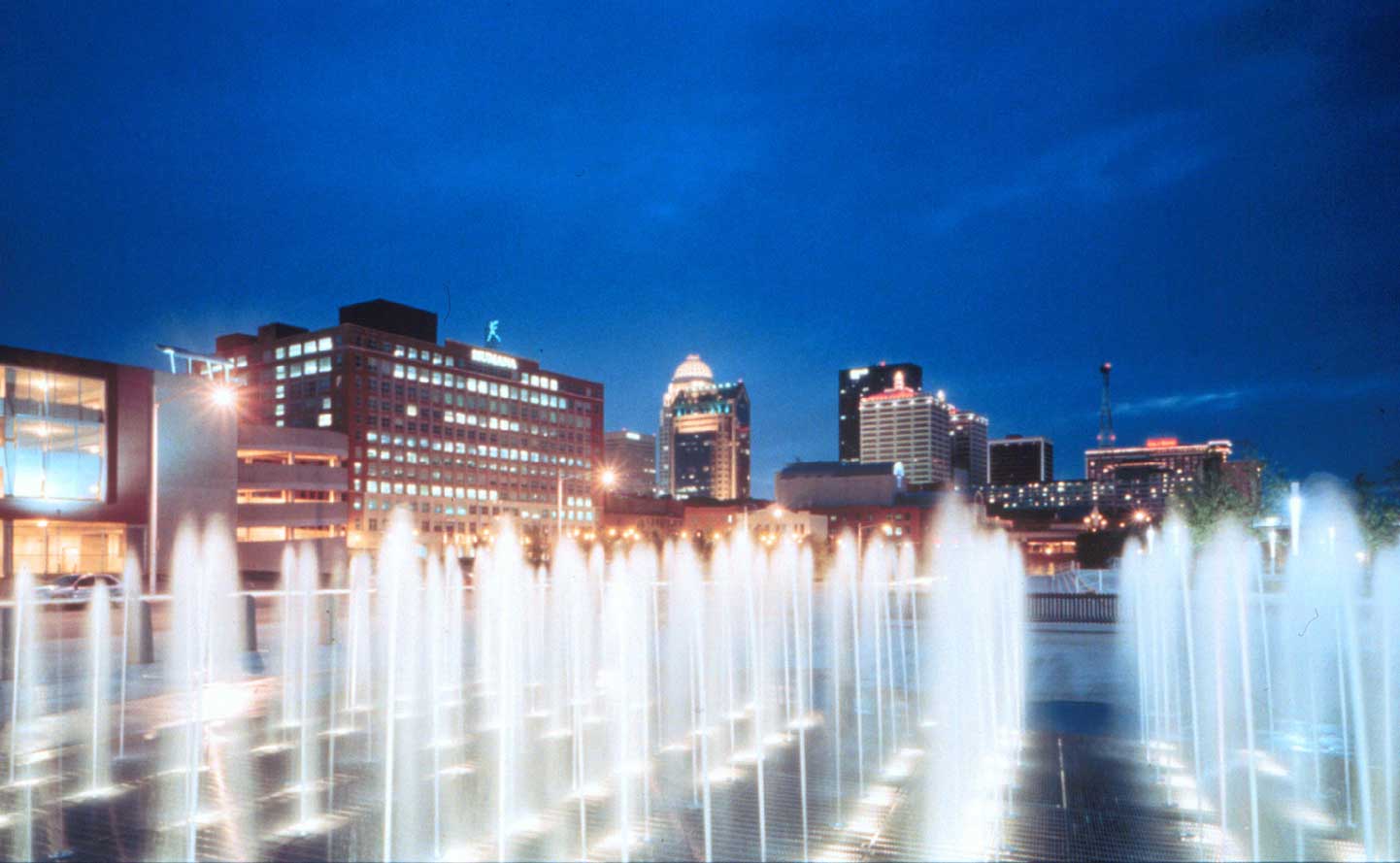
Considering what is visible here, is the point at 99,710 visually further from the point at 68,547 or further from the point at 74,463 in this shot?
the point at 68,547

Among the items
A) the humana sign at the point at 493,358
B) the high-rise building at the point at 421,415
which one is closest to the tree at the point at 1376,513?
the high-rise building at the point at 421,415

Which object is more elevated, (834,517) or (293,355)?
(293,355)

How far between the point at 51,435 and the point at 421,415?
8832 centimetres

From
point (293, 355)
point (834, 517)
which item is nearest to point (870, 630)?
point (834, 517)

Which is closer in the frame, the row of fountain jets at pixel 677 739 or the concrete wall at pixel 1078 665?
the row of fountain jets at pixel 677 739

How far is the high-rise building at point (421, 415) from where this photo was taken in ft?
411

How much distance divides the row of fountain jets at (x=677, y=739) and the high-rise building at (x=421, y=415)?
105 metres

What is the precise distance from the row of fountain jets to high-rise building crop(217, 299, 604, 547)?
345 feet

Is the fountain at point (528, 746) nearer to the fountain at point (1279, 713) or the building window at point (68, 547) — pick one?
the fountain at point (1279, 713)

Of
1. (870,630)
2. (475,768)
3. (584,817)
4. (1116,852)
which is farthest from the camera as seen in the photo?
(870,630)

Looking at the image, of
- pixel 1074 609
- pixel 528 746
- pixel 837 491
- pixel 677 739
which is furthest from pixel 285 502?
pixel 837 491

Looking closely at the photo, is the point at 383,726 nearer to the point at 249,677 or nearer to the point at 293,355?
the point at 249,677

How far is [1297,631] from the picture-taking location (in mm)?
23469

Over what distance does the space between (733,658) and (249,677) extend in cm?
909
